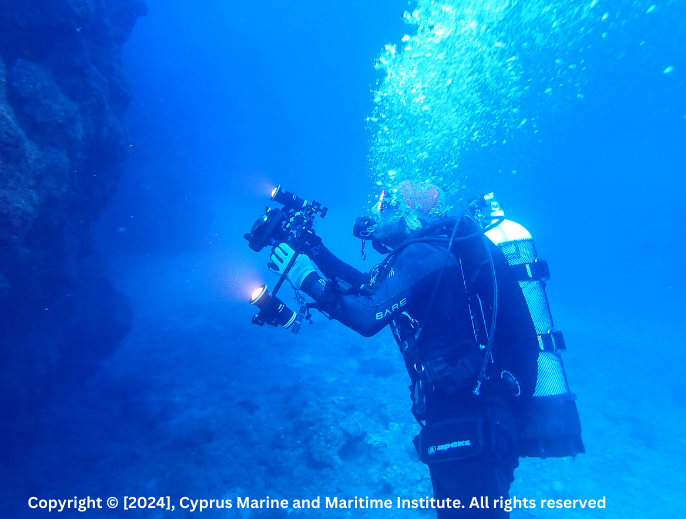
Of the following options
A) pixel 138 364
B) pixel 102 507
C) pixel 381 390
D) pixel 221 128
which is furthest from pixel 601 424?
pixel 221 128

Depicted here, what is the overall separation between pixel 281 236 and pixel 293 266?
47cm

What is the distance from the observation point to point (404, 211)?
3.46 m

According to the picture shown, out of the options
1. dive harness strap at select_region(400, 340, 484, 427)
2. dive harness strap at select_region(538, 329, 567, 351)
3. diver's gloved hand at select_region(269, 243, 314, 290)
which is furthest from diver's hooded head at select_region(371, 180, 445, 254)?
dive harness strap at select_region(538, 329, 567, 351)

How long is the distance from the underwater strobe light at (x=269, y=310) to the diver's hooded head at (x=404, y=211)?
1.31 metres

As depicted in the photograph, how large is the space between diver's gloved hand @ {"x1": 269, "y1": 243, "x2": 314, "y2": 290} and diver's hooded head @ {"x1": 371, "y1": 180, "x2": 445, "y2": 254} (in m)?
0.91

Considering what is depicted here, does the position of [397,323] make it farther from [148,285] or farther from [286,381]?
[148,285]

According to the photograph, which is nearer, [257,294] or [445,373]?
[445,373]

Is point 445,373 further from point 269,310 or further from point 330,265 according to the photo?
point 330,265

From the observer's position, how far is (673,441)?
1430 cm

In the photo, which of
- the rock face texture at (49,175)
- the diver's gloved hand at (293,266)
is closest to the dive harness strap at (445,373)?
the diver's gloved hand at (293,266)

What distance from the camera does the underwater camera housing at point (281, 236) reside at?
3.13m

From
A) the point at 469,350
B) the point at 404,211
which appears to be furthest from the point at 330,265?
the point at 469,350

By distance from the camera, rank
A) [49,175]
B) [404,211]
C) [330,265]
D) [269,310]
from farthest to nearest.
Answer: [49,175]
[330,265]
[404,211]
[269,310]

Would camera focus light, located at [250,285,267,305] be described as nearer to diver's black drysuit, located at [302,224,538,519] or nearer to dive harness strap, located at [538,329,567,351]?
diver's black drysuit, located at [302,224,538,519]
